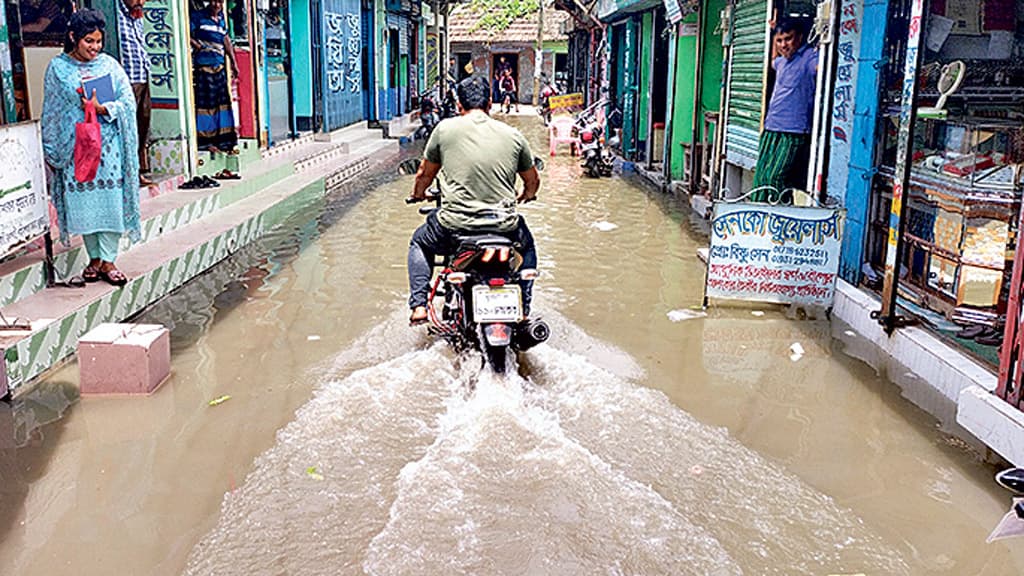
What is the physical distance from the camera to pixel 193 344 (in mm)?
6289

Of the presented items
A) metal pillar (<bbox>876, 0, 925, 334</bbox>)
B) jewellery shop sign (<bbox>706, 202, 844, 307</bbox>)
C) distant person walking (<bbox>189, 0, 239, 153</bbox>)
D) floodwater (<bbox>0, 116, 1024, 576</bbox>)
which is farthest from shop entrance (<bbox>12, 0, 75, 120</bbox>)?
metal pillar (<bbox>876, 0, 925, 334</bbox>)

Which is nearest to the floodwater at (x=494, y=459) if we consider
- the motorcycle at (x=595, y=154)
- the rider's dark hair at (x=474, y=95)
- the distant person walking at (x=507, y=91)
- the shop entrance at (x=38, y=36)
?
the rider's dark hair at (x=474, y=95)

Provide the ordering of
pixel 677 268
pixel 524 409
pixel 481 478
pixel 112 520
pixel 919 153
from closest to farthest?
pixel 112 520, pixel 481 478, pixel 524 409, pixel 919 153, pixel 677 268

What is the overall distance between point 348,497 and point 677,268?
18.1ft

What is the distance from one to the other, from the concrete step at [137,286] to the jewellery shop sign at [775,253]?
4317 millimetres

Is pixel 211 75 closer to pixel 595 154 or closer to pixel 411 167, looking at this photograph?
pixel 411 167

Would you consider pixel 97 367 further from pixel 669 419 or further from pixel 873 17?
pixel 873 17

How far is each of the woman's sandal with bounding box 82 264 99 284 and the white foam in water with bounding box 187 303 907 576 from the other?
88.4 inches

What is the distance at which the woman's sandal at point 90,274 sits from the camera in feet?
21.5

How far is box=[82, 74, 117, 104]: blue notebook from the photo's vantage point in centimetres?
614

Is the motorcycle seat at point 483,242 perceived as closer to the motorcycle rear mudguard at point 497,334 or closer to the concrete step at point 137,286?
the motorcycle rear mudguard at point 497,334

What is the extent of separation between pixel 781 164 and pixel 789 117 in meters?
0.44

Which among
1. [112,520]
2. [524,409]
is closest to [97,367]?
[112,520]

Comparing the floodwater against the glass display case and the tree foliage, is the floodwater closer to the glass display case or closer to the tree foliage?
the glass display case
